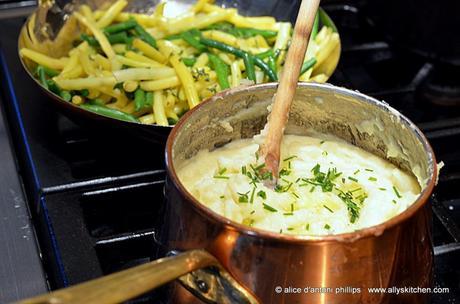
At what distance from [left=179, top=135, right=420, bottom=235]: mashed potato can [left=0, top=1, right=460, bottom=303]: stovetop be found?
12cm

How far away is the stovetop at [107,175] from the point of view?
41.0 inches

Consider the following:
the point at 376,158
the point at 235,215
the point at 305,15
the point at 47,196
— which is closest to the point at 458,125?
the point at 376,158

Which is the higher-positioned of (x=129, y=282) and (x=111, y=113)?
(x=129, y=282)

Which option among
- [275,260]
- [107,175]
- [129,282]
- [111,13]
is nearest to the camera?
[129,282]

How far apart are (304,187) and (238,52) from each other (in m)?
0.53

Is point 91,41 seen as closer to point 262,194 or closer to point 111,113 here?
point 111,113

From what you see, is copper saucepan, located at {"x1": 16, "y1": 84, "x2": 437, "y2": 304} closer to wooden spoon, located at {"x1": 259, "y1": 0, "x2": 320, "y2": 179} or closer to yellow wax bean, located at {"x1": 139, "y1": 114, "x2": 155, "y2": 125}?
wooden spoon, located at {"x1": 259, "y1": 0, "x2": 320, "y2": 179}

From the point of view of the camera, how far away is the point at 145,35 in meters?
1.45

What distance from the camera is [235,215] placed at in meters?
0.84

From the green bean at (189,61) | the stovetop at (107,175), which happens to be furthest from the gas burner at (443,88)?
the green bean at (189,61)

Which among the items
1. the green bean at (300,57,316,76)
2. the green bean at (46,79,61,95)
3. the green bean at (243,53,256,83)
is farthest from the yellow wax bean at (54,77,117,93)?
the green bean at (300,57,316,76)

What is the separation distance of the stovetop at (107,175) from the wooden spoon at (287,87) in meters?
0.20

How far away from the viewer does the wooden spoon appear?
2.98 feet

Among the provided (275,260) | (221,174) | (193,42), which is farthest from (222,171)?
(193,42)
